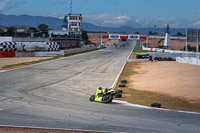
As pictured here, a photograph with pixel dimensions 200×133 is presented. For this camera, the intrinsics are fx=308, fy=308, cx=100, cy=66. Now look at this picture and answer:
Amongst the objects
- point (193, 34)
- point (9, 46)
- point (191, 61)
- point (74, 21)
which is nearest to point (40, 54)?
point (9, 46)

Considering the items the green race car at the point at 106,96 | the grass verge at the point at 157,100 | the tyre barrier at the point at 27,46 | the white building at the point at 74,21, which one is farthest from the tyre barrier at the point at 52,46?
the white building at the point at 74,21

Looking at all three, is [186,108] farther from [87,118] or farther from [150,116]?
[87,118]

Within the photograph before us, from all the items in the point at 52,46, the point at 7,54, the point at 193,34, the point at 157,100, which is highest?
the point at 193,34

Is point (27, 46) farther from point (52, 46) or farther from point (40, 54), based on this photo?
point (52, 46)

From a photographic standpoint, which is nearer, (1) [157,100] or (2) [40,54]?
(1) [157,100]

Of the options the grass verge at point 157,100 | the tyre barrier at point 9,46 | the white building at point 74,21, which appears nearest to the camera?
the grass verge at point 157,100

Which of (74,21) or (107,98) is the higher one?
(74,21)

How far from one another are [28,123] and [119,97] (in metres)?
7.78

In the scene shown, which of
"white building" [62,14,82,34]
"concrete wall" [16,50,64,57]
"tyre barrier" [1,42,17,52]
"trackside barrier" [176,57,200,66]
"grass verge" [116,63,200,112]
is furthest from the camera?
"white building" [62,14,82,34]

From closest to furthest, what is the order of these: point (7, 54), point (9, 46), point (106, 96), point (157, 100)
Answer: point (106, 96)
point (157, 100)
point (7, 54)
point (9, 46)

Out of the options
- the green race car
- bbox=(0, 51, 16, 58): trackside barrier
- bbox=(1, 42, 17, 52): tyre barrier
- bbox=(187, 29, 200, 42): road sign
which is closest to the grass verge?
the green race car

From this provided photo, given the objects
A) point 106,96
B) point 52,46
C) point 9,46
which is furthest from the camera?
Answer: point 52,46

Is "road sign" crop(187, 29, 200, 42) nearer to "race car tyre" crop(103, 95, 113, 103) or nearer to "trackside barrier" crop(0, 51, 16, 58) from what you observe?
"trackside barrier" crop(0, 51, 16, 58)

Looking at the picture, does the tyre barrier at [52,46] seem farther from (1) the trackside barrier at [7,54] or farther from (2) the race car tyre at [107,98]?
(2) the race car tyre at [107,98]
